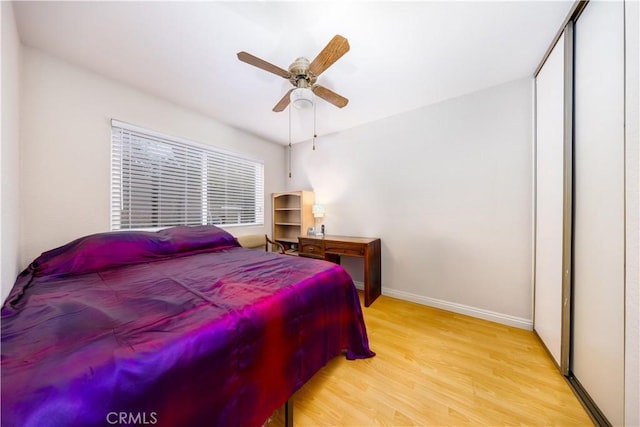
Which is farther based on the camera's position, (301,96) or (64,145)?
(64,145)

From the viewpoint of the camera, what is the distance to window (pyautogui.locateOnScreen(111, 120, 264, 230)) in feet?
7.22

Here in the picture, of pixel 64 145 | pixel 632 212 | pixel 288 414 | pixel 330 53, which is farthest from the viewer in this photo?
pixel 64 145

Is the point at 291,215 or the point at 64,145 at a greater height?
the point at 64,145

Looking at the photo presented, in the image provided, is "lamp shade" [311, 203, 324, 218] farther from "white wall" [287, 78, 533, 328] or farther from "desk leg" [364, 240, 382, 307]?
"desk leg" [364, 240, 382, 307]

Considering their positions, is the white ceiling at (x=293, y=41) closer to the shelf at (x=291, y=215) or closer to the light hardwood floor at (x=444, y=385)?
the shelf at (x=291, y=215)

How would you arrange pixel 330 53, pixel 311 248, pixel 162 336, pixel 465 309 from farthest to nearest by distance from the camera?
pixel 311 248
pixel 465 309
pixel 330 53
pixel 162 336

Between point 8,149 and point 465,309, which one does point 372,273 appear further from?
point 8,149

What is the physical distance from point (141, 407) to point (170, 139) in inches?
108

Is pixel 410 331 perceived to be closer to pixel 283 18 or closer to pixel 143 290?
pixel 143 290

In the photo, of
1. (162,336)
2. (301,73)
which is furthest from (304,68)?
(162,336)

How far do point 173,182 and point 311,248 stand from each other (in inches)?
79.0

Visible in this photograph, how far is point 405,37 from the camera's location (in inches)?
62.7

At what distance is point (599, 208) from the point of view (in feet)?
3.84

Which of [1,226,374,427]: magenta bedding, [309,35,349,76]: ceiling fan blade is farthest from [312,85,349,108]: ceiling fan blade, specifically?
[1,226,374,427]: magenta bedding
